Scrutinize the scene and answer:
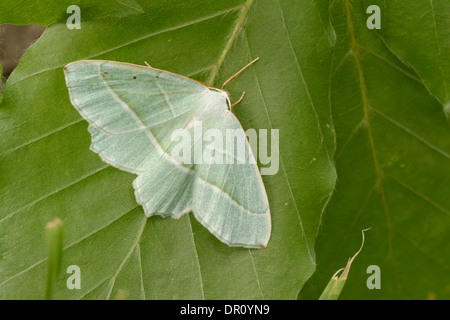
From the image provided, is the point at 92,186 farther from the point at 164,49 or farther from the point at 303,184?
the point at 303,184

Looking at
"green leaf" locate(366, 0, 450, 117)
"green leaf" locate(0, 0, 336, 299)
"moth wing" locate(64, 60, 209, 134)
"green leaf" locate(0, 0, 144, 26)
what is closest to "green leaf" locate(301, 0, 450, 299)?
"green leaf" locate(366, 0, 450, 117)

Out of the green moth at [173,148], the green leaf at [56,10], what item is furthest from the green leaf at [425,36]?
the green leaf at [56,10]

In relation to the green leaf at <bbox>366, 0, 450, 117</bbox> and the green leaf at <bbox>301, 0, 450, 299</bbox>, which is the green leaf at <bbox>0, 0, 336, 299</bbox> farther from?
the green leaf at <bbox>301, 0, 450, 299</bbox>

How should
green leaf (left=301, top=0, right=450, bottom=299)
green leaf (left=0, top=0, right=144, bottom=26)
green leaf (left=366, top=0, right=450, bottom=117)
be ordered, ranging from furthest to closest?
green leaf (left=301, top=0, right=450, bottom=299) < green leaf (left=366, top=0, right=450, bottom=117) < green leaf (left=0, top=0, right=144, bottom=26)

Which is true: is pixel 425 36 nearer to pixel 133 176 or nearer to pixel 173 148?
pixel 173 148

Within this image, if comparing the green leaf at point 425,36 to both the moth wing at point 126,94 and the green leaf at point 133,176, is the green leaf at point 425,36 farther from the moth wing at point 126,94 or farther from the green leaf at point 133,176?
the moth wing at point 126,94

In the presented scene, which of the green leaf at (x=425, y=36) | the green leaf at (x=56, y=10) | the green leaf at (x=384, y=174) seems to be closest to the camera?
the green leaf at (x=56, y=10)
